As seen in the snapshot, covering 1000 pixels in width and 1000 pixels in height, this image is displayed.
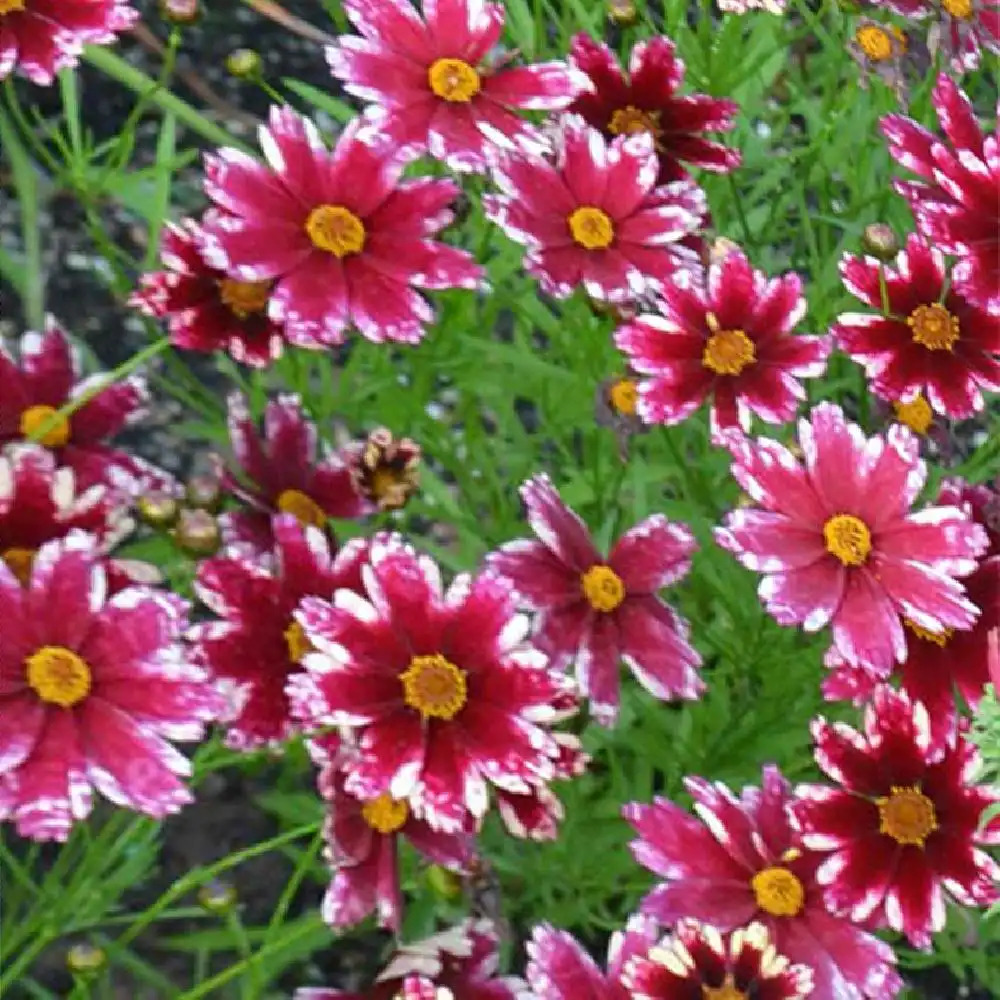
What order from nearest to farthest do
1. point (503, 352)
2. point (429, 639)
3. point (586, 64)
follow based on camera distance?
point (429, 639) → point (586, 64) → point (503, 352)

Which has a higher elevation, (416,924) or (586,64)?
(586,64)

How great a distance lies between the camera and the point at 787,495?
923 millimetres

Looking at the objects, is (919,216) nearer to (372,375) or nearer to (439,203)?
(439,203)

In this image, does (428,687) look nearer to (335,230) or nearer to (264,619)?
(264,619)

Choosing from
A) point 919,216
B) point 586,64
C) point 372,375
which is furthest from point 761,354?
point 372,375

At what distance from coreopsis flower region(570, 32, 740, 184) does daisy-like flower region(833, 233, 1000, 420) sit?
132 millimetres

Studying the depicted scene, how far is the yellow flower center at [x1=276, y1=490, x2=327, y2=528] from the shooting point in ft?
3.20

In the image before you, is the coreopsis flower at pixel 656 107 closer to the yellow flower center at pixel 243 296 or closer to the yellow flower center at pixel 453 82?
the yellow flower center at pixel 453 82

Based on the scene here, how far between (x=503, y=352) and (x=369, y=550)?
0.39 m

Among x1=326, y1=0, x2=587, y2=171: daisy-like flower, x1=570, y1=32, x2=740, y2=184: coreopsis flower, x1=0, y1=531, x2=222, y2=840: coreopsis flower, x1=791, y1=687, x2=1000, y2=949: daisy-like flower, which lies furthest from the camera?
x1=570, y1=32, x2=740, y2=184: coreopsis flower

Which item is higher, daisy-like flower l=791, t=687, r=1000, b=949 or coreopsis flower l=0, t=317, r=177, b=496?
coreopsis flower l=0, t=317, r=177, b=496

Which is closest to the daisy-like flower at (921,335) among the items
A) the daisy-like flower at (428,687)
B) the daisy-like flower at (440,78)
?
the daisy-like flower at (440,78)

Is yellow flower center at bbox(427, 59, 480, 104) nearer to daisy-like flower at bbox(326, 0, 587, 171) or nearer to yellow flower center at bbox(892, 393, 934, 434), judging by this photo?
daisy-like flower at bbox(326, 0, 587, 171)

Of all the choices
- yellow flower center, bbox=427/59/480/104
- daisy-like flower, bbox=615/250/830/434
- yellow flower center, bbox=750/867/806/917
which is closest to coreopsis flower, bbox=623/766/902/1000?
yellow flower center, bbox=750/867/806/917
